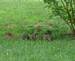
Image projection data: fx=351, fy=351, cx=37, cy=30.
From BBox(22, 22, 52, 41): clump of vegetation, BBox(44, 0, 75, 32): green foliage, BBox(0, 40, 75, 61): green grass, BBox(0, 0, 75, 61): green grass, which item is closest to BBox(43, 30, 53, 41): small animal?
BBox(22, 22, 52, 41): clump of vegetation

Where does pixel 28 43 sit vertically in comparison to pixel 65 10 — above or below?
below

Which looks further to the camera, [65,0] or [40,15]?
[40,15]

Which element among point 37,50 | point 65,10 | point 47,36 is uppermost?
point 65,10

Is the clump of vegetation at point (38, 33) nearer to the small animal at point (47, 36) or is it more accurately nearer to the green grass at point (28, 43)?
the small animal at point (47, 36)

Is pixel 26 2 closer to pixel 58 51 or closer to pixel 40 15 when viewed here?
pixel 40 15

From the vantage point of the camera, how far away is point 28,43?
36.8 ft

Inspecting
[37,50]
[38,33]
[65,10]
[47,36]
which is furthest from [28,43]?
[65,10]

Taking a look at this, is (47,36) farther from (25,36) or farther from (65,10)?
(65,10)

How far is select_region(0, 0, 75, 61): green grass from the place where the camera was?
30.6 feet

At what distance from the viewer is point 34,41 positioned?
11648 millimetres

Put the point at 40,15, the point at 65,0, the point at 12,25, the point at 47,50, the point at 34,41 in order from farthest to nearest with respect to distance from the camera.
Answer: the point at 40,15, the point at 12,25, the point at 65,0, the point at 34,41, the point at 47,50

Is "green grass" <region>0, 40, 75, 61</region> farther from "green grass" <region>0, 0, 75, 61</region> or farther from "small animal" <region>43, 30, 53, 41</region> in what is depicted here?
"small animal" <region>43, 30, 53, 41</region>

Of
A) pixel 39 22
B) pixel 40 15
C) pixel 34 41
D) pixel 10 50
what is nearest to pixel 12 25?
pixel 39 22

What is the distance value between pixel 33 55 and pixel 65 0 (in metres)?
3.96
